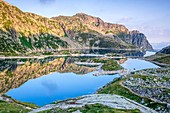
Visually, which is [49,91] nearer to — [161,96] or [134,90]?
[134,90]

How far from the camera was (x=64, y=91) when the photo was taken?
117438 millimetres

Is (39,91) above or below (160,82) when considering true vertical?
below

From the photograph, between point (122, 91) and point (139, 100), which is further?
point (122, 91)

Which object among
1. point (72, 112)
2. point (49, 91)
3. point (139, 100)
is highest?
point (72, 112)

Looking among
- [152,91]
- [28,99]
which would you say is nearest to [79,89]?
[28,99]

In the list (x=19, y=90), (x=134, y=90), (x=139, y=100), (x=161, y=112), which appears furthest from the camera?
(x=19, y=90)

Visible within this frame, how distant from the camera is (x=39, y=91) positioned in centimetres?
11662

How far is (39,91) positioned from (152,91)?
6776 centimetres

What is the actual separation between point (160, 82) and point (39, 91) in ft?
206

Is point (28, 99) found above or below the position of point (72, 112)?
below

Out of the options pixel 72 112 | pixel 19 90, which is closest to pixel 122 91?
pixel 72 112

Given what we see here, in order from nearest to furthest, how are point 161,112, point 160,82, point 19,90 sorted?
1. point 161,112
2. point 160,82
3. point 19,90

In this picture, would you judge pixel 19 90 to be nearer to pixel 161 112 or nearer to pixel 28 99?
pixel 28 99

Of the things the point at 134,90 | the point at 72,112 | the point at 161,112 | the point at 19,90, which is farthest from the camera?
the point at 19,90
